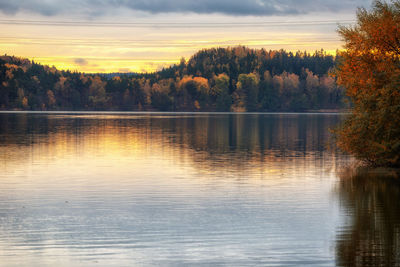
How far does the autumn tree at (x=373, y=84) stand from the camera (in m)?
33.4

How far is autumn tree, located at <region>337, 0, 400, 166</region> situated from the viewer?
33.4 metres

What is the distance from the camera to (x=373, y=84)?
35.6 metres

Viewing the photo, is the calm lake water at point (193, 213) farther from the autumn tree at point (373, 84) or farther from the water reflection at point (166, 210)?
the autumn tree at point (373, 84)

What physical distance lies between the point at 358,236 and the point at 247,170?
16670 millimetres

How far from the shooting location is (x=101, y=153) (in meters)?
44.5

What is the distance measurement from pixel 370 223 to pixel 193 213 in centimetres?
598

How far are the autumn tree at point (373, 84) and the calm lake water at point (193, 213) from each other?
8.26ft

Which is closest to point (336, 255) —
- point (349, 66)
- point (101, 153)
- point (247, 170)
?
point (247, 170)

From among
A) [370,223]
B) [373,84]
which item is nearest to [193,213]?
[370,223]

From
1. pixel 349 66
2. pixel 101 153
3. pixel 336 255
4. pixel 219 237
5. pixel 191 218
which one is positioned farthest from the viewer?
pixel 101 153

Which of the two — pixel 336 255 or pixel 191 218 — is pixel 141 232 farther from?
pixel 336 255

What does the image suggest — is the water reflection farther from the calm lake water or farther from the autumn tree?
the autumn tree

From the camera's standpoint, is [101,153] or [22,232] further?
[101,153]

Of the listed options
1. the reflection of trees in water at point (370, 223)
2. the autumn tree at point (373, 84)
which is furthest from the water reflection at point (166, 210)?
the autumn tree at point (373, 84)
